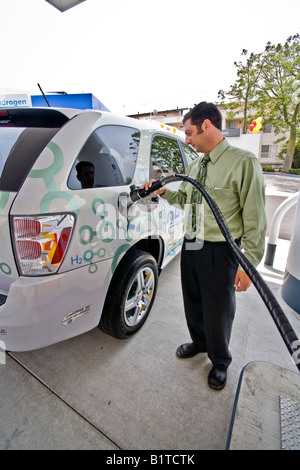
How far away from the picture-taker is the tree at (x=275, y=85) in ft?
74.5

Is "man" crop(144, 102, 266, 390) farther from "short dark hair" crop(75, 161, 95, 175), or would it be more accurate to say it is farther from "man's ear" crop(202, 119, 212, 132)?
"short dark hair" crop(75, 161, 95, 175)

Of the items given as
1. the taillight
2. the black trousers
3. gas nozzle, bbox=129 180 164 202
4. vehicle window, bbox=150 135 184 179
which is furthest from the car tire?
vehicle window, bbox=150 135 184 179

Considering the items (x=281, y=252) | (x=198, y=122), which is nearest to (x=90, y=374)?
(x=198, y=122)

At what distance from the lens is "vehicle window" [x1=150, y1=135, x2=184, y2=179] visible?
92.4 inches

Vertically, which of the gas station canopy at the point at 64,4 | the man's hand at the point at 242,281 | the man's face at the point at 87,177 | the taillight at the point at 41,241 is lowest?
the man's hand at the point at 242,281

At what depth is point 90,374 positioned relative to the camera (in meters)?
1.83

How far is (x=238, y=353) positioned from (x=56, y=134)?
2.27m

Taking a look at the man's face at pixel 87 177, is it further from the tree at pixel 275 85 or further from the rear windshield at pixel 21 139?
the tree at pixel 275 85

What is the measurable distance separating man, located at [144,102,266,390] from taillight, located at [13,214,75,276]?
0.88 meters

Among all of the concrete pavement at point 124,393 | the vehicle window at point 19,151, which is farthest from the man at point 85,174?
the concrete pavement at point 124,393

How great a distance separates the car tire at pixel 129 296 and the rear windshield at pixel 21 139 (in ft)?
3.26

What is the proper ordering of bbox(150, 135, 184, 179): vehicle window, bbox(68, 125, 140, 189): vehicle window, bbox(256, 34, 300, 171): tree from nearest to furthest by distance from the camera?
1. bbox(68, 125, 140, 189): vehicle window
2. bbox(150, 135, 184, 179): vehicle window
3. bbox(256, 34, 300, 171): tree

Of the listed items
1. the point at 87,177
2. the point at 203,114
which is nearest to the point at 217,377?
the point at 87,177

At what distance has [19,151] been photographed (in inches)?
58.0
